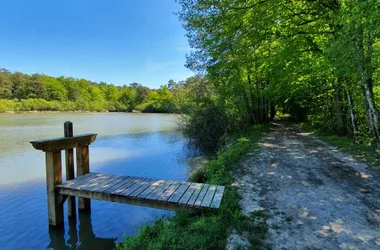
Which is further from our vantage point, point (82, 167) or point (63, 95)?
point (63, 95)

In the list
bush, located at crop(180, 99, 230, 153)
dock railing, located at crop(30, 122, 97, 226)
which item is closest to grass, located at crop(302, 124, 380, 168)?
bush, located at crop(180, 99, 230, 153)

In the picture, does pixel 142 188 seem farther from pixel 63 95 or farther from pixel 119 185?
pixel 63 95

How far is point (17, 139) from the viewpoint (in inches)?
621

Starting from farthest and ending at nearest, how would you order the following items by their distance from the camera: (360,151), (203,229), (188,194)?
1. (360,151)
2. (188,194)
3. (203,229)

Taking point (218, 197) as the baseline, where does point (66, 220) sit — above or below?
below

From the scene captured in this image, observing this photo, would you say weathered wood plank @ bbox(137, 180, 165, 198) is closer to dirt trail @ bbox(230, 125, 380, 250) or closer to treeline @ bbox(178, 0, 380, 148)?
dirt trail @ bbox(230, 125, 380, 250)

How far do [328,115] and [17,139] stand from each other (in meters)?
18.5

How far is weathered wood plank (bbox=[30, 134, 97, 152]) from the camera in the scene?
4496 mm

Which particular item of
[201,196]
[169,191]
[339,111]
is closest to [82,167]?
[169,191]

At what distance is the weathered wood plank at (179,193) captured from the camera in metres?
3.93

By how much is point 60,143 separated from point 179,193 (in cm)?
264

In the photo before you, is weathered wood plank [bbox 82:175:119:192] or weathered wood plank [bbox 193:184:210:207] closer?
weathered wood plank [bbox 193:184:210:207]

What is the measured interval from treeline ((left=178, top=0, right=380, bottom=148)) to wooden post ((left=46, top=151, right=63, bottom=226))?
6306 mm

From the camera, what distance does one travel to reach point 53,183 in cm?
481
